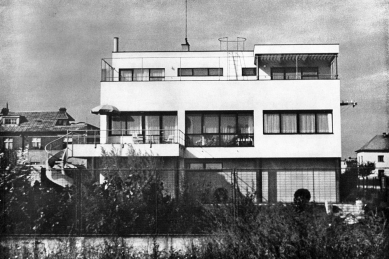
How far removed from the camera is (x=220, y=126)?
26016mm

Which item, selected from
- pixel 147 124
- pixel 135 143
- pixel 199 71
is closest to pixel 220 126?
pixel 147 124

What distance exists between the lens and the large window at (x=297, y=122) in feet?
84.6

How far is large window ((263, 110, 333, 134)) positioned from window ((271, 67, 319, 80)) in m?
3.39

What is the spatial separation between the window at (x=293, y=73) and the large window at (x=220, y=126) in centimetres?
418

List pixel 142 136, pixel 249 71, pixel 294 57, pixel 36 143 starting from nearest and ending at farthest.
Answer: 1. pixel 142 136
2. pixel 294 57
3. pixel 249 71
4. pixel 36 143

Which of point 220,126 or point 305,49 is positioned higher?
point 305,49

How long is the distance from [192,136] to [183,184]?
34.9 feet

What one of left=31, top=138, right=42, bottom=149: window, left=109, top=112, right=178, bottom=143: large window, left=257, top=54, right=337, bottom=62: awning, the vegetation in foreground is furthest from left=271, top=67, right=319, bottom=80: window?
left=31, top=138, right=42, bottom=149: window

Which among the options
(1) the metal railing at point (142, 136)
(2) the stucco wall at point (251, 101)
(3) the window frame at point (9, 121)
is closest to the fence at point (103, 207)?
(1) the metal railing at point (142, 136)

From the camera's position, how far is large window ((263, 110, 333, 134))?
25781mm

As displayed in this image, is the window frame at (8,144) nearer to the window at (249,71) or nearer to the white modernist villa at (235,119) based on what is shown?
the white modernist villa at (235,119)

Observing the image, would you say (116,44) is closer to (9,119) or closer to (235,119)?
(9,119)

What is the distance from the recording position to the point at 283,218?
10.0 metres

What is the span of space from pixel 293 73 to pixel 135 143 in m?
10.7
